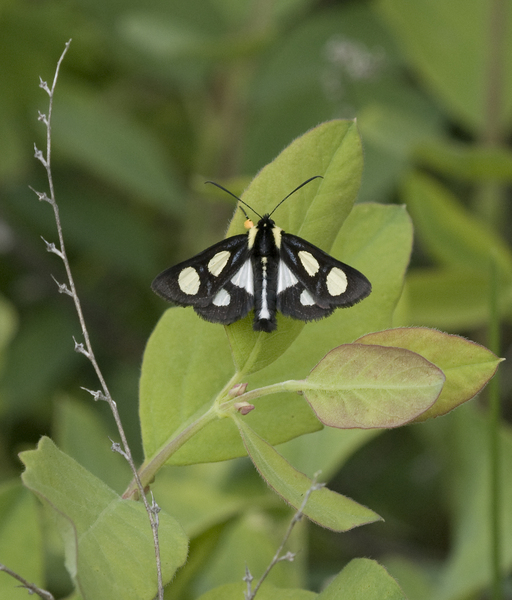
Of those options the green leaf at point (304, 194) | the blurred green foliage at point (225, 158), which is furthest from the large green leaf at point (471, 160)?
the green leaf at point (304, 194)

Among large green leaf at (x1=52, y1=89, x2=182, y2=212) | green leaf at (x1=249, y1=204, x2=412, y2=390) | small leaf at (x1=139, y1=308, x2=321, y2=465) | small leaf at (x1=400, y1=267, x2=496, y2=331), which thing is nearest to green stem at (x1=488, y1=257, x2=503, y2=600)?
green leaf at (x1=249, y1=204, x2=412, y2=390)

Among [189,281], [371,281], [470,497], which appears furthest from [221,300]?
[470,497]

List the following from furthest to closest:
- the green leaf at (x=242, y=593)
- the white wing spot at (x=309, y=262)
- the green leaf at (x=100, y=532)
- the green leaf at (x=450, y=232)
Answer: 1. the green leaf at (x=450, y=232)
2. the white wing spot at (x=309, y=262)
3. the green leaf at (x=242, y=593)
4. the green leaf at (x=100, y=532)

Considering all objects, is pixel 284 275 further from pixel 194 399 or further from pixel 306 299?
pixel 194 399

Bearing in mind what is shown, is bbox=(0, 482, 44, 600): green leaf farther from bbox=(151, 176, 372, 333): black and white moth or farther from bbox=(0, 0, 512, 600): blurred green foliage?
bbox=(0, 0, 512, 600): blurred green foliage

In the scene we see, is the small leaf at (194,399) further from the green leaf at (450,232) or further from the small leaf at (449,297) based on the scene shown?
the green leaf at (450,232)

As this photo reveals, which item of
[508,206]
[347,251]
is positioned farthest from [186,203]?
[347,251]

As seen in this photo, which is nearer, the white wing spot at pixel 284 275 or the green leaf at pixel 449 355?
the green leaf at pixel 449 355

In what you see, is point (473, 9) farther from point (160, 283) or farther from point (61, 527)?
point (61, 527)
